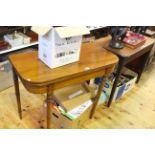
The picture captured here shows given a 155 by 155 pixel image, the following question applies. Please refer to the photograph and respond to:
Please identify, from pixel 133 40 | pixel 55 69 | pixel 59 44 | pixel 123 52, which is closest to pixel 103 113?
pixel 123 52

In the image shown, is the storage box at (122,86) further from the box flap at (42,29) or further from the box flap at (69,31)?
the box flap at (42,29)

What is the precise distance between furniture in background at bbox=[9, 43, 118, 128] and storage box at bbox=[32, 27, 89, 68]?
0.05 metres

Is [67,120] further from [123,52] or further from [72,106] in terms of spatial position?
[123,52]

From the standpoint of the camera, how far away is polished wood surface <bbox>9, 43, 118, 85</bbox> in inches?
48.7

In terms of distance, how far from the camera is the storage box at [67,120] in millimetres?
1650

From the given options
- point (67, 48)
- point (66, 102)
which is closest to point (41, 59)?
point (67, 48)

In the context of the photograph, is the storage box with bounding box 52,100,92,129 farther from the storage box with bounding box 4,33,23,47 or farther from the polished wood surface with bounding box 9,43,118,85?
the storage box with bounding box 4,33,23,47

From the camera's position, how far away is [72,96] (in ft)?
5.67

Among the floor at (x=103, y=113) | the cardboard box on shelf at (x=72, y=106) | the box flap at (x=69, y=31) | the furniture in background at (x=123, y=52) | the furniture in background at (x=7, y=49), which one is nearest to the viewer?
the box flap at (x=69, y=31)

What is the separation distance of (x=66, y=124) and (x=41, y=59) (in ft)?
2.03

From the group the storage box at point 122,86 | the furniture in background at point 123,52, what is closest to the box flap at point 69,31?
the furniture in background at point 123,52

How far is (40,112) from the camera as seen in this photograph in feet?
6.50

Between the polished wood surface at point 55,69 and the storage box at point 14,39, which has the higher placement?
the polished wood surface at point 55,69
